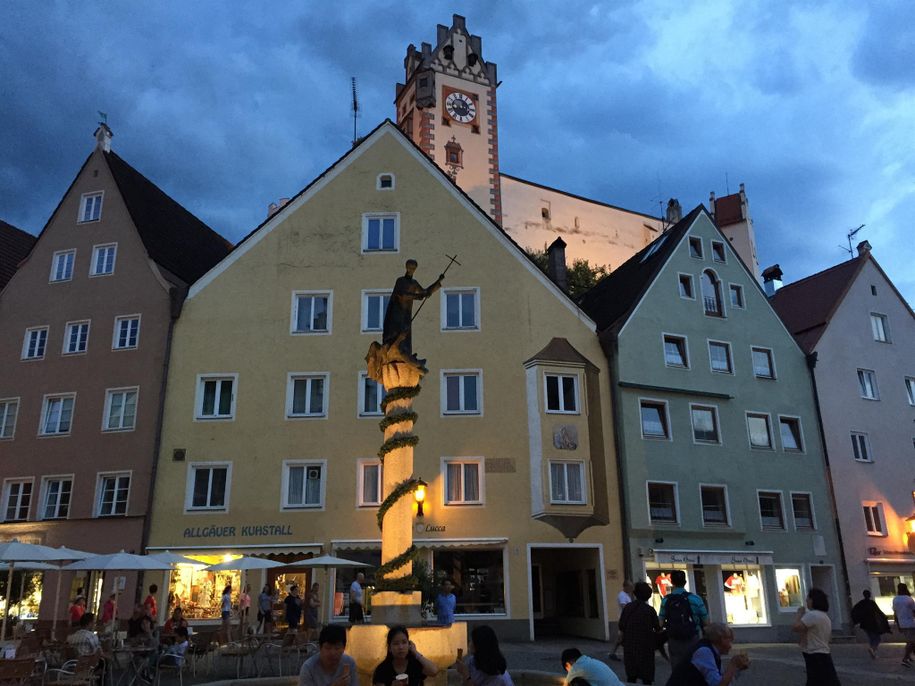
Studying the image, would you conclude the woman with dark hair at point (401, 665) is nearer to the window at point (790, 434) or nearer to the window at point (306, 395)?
the window at point (306, 395)

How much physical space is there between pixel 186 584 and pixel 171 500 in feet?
8.91

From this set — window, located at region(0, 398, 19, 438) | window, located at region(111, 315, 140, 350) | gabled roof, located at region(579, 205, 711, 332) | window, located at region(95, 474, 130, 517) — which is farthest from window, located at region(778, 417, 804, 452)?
window, located at region(0, 398, 19, 438)

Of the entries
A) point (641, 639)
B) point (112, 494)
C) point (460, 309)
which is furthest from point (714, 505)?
point (112, 494)

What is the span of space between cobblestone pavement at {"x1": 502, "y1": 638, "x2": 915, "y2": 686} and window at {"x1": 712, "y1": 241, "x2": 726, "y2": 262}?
1477 centimetres

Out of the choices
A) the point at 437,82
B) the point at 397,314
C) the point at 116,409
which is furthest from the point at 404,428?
the point at 437,82

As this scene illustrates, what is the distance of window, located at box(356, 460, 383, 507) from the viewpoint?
2647cm

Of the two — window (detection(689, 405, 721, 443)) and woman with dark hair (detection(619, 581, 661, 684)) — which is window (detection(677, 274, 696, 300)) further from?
woman with dark hair (detection(619, 581, 661, 684))

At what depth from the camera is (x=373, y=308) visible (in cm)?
2883

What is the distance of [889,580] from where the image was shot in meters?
31.7

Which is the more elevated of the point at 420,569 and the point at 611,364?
the point at 611,364

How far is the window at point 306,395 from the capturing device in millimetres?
27609

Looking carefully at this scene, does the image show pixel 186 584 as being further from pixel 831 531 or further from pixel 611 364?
pixel 831 531

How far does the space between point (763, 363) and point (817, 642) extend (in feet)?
77.5

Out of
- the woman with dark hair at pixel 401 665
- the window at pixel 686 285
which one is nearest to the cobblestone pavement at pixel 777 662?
the woman with dark hair at pixel 401 665
